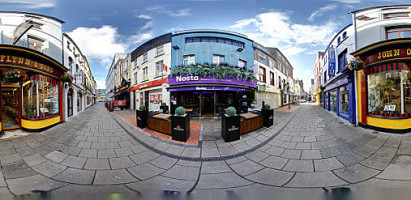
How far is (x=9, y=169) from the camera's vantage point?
10.1 feet

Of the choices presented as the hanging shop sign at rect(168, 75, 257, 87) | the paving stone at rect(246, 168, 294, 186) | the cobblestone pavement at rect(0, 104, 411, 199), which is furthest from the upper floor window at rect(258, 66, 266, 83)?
the paving stone at rect(246, 168, 294, 186)

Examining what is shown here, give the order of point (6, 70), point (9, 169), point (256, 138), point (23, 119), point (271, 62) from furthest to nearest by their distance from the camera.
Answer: point (271, 62) → point (23, 119) → point (6, 70) → point (256, 138) → point (9, 169)

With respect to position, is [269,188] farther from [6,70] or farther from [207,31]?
[207,31]

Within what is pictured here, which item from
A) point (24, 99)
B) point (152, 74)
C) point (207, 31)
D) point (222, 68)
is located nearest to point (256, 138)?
point (222, 68)

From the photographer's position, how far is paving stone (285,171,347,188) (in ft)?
8.36

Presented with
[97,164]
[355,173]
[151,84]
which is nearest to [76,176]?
[97,164]

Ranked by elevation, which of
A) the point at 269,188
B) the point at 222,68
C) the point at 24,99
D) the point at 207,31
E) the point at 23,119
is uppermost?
the point at 207,31

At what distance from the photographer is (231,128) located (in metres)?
4.79

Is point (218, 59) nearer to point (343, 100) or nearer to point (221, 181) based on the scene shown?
point (343, 100)

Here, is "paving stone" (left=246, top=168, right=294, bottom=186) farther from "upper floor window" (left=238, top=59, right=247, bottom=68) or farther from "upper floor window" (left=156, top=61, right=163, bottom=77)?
"upper floor window" (left=156, top=61, right=163, bottom=77)

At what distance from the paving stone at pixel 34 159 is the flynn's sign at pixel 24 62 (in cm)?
465

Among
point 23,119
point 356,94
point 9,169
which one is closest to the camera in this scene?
point 9,169

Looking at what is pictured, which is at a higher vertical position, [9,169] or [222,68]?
[222,68]

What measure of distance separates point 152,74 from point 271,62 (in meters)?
13.6
